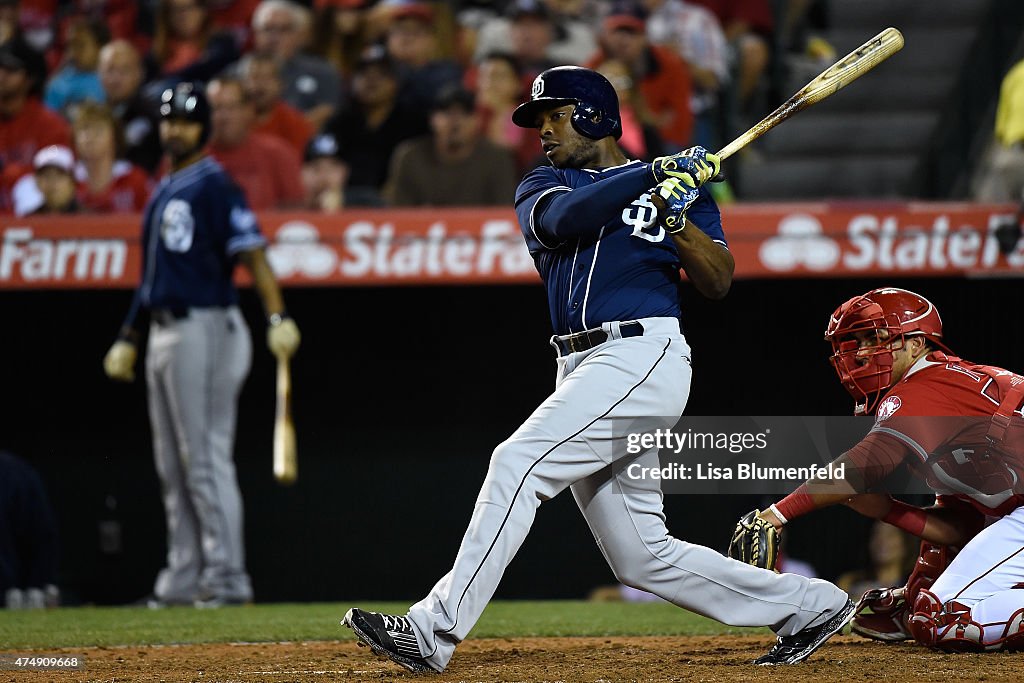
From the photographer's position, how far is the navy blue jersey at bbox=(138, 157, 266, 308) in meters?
5.65

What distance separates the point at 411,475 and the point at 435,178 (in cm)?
148

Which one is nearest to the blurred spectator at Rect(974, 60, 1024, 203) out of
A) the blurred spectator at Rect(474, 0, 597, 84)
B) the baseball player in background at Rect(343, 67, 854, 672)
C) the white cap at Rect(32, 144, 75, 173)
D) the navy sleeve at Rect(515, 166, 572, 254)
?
the blurred spectator at Rect(474, 0, 597, 84)

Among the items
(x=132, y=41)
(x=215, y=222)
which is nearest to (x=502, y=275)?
(x=215, y=222)

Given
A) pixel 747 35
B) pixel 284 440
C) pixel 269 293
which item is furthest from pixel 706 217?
pixel 747 35

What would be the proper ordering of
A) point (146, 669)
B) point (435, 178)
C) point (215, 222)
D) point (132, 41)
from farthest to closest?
1. point (132, 41)
2. point (435, 178)
3. point (215, 222)
4. point (146, 669)

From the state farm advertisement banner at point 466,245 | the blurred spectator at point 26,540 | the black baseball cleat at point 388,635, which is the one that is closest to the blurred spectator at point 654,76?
the state farm advertisement banner at point 466,245

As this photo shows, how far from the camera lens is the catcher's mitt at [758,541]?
3496 mm

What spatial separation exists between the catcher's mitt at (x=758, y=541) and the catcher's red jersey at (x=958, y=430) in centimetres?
30

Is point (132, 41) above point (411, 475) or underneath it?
above

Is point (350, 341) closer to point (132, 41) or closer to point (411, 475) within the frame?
point (411, 475)

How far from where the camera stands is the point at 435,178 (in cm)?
668

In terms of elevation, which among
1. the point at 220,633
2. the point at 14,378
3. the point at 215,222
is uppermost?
the point at 215,222

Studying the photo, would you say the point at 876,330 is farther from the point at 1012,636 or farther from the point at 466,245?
the point at 466,245

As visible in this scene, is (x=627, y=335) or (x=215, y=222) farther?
(x=215, y=222)
